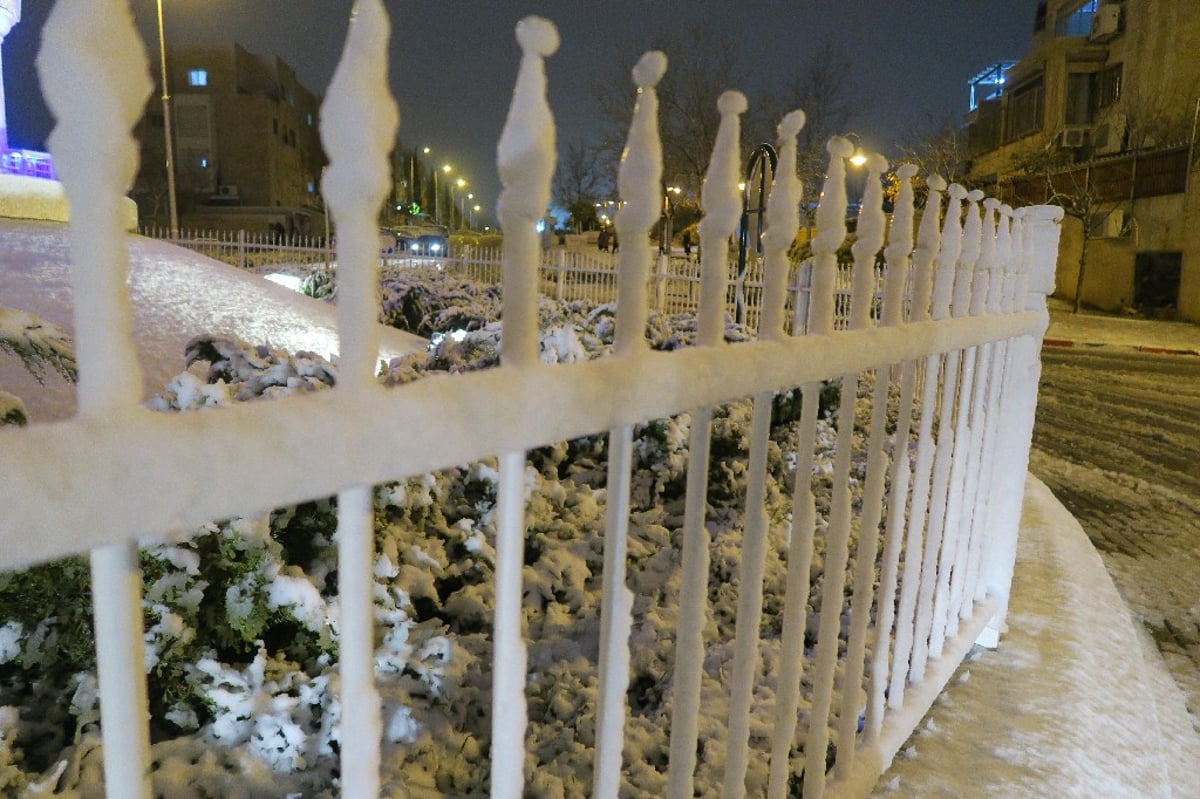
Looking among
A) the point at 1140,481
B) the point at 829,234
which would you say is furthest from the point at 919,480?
the point at 1140,481

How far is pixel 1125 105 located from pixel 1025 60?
874cm

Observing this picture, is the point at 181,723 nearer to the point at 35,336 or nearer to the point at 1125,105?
the point at 35,336

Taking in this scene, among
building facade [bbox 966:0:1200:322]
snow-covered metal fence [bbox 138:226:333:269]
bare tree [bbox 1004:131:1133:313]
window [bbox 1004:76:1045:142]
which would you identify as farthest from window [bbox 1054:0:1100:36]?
snow-covered metal fence [bbox 138:226:333:269]

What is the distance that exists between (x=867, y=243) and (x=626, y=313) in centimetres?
103

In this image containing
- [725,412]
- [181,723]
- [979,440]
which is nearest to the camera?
[181,723]

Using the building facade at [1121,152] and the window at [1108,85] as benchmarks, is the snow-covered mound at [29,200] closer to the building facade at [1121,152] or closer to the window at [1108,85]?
the building facade at [1121,152]

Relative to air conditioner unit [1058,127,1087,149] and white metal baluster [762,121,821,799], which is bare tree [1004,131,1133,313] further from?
white metal baluster [762,121,821,799]

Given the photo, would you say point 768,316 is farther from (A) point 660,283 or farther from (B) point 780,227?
(A) point 660,283

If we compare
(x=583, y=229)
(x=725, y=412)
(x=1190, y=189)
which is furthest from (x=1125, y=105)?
(x=725, y=412)

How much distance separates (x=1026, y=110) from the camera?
1534 inches

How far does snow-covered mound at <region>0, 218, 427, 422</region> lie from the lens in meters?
4.64

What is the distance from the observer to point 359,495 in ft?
3.28

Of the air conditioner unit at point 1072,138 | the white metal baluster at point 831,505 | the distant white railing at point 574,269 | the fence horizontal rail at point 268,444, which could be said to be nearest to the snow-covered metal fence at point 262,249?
the distant white railing at point 574,269

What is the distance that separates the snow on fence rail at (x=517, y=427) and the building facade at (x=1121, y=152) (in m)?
Result: 28.4
